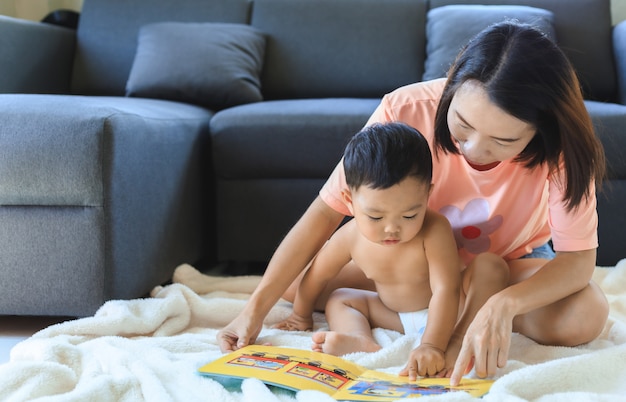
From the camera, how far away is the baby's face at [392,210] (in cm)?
118

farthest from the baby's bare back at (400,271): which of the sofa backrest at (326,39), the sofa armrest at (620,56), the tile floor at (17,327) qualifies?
the sofa armrest at (620,56)

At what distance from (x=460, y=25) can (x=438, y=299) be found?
53.7 inches

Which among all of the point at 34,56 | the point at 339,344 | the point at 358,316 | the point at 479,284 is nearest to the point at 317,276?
the point at 358,316

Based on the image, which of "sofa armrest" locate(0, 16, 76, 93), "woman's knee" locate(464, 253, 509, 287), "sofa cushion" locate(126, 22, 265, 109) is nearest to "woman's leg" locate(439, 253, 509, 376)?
"woman's knee" locate(464, 253, 509, 287)

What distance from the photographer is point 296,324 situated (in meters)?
1.48

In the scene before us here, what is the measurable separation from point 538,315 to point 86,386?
784mm

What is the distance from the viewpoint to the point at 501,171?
132 cm

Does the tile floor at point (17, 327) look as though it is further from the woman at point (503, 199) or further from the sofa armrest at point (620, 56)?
the sofa armrest at point (620, 56)

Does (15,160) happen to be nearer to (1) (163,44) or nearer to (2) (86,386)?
(2) (86,386)

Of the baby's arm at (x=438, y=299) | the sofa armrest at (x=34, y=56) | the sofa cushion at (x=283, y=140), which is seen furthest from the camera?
the sofa armrest at (x=34, y=56)

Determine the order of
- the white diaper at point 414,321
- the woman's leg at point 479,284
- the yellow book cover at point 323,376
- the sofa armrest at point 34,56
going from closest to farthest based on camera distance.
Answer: the yellow book cover at point 323,376, the woman's leg at point 479,284, the white diaper at point 414,321, the sofa armrest at point 34,56

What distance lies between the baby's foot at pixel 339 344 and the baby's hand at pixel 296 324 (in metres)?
0.20

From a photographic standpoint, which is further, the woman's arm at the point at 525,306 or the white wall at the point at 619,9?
the white wall at the point at 619,9

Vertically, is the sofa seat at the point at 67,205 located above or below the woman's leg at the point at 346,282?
above
